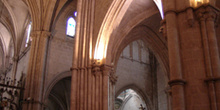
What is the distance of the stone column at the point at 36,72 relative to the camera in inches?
557

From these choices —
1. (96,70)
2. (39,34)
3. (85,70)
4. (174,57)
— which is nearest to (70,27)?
(39,34)

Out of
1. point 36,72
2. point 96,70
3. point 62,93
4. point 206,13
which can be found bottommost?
point 96,70

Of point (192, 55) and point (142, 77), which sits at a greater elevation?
point (142, 77)

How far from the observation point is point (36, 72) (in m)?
14.8

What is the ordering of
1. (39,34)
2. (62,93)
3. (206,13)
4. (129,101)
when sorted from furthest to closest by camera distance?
1. (129,101)
2. (62,93)
3. (39,34)
4. (206,13)

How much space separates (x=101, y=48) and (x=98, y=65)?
766 millimetres

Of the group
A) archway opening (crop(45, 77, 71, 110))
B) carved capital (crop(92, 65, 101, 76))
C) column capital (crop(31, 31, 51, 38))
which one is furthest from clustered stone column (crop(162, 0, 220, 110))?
archway opening (crop(45, 77, 71, 110))

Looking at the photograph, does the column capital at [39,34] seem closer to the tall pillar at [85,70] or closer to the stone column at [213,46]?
the tall pillar at [85,70]

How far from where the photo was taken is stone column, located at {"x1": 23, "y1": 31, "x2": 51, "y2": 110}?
557 inches

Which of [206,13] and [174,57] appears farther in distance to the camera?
[206,13]

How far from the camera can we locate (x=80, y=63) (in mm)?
11516

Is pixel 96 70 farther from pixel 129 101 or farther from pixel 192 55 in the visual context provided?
pixel 129 101

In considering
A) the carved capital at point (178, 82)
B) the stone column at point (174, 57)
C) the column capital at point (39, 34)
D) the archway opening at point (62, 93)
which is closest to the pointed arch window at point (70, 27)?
the column capital at point (39, 34)

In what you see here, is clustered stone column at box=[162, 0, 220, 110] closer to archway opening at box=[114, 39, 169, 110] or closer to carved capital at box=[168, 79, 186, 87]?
carved capital at box=[168, 79, 186, 87]
